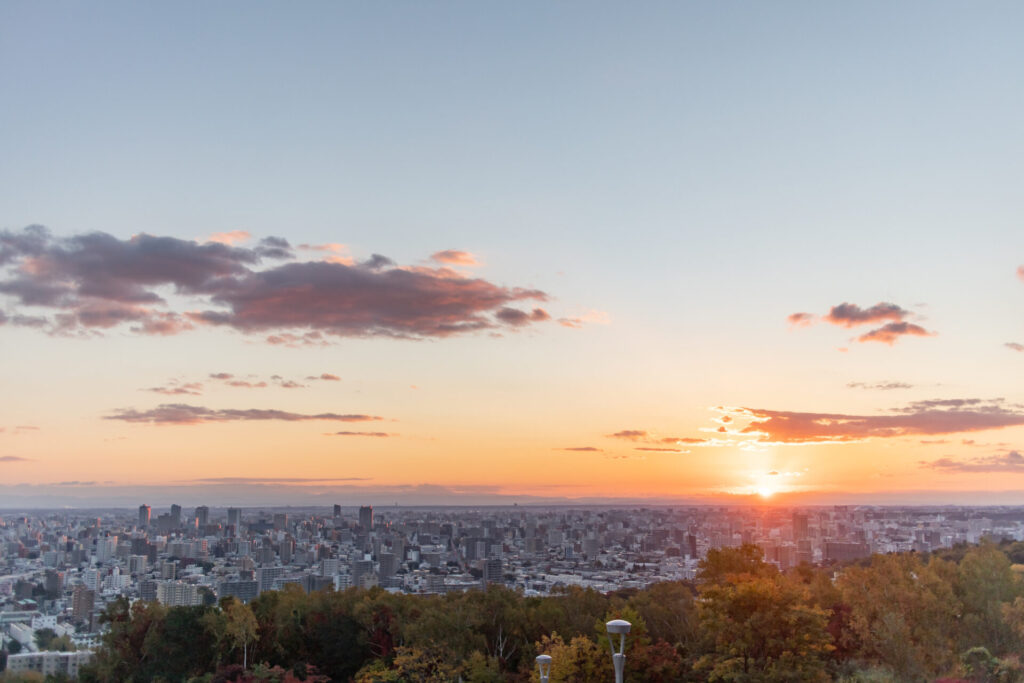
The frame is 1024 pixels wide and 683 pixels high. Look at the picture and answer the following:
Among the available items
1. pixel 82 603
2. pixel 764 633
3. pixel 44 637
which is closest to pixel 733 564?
pixel 764 633

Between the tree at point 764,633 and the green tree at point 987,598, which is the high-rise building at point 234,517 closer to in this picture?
the green tree at point 987,598

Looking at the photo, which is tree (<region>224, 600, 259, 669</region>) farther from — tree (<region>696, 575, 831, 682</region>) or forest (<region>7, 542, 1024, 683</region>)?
tree (<region>696, 575, 831, 682</region>)

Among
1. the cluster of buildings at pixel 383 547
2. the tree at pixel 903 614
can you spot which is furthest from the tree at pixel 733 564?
the cluster of buildings at pixel 383 547

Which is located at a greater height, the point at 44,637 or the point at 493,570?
the point at 493,570

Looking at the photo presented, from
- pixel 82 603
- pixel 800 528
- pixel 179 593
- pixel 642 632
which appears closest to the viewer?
pixel 642 632

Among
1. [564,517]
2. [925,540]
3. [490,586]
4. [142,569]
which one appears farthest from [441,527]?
[490,586]

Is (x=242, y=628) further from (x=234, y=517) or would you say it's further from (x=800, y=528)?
(x=234, y=517)

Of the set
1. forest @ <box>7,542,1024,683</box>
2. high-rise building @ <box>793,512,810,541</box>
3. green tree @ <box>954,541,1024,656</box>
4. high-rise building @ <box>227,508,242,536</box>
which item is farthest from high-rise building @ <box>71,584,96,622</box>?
high-rise building @ <box>793,512,810,541</box>

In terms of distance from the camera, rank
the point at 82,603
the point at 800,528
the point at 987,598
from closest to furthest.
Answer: the point at 987,598 < the point at 82,603 < the point at 800,528
